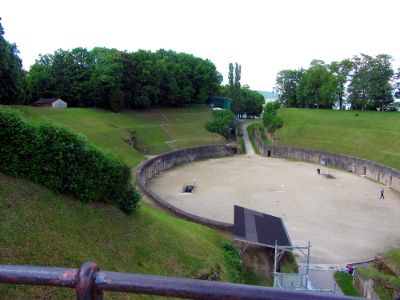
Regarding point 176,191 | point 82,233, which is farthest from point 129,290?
point 176,191

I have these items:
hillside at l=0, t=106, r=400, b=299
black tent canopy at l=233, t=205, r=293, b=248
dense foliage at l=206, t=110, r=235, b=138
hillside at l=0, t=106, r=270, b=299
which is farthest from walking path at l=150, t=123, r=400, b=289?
dense foliage at l=206, t=110, r=235, b=138

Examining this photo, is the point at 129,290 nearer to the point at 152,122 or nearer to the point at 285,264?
the point at 285,264

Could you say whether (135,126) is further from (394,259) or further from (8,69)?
(394,259)

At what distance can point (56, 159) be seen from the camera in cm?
873

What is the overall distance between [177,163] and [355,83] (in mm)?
36435

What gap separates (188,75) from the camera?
56.8 m

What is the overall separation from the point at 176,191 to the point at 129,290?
2279 centimetres

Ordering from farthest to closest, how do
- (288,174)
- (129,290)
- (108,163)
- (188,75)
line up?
(188,75)
(288,174)
(108,163)
(129,290)

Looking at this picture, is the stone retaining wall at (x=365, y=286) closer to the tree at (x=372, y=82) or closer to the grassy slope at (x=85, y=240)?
the grassy slope at (x=85, y=240)

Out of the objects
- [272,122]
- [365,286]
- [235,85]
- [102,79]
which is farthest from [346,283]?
[235,85]

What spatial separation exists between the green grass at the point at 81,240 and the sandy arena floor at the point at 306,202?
7389mm

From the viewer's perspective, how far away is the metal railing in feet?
5.45

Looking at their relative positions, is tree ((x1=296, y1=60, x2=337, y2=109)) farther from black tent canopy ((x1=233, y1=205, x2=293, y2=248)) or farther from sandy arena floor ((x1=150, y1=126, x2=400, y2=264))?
black tent canopy ((x1=233, y1=205, x2=293, y2=248))

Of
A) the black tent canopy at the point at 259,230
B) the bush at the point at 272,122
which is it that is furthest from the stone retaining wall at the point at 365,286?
the bush at the point at 272,122
